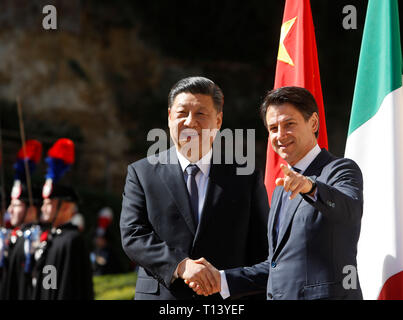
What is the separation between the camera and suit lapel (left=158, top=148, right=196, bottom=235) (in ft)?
9.85

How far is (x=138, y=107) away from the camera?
18.0 m

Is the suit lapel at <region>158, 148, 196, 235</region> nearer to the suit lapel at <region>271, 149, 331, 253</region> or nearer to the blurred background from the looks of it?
the suit lapel at <region>271, 149, 331, 253</region>

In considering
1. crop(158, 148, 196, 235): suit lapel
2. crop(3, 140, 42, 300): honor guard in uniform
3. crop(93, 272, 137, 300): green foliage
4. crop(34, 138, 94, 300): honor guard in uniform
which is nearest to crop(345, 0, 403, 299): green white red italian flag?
crop(158, 148, 196, 235): suit lapel

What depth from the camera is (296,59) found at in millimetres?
4266

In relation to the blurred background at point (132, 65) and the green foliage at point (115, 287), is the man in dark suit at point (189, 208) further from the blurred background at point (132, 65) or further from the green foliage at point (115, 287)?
the blurred background at point (132, 65)

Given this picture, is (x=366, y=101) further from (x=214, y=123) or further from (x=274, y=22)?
(x=274, y=22)

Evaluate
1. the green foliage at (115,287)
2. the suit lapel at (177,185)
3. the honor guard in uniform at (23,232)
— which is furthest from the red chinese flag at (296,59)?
the green foliage at (115,287)

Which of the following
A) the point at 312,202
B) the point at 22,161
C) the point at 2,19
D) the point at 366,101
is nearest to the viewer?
the point at 312,202

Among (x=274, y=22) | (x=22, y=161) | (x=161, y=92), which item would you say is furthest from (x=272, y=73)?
(x=22, y=161)

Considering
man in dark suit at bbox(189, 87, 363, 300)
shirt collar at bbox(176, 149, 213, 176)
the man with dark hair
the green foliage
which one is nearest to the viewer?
man in dark suit at bbox(189, 87, 363, 300)

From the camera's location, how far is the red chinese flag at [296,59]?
4203 millimetres

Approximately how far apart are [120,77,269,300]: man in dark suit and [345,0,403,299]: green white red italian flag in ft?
2.79

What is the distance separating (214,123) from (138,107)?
15.0m

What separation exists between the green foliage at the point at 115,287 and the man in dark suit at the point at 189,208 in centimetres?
536
